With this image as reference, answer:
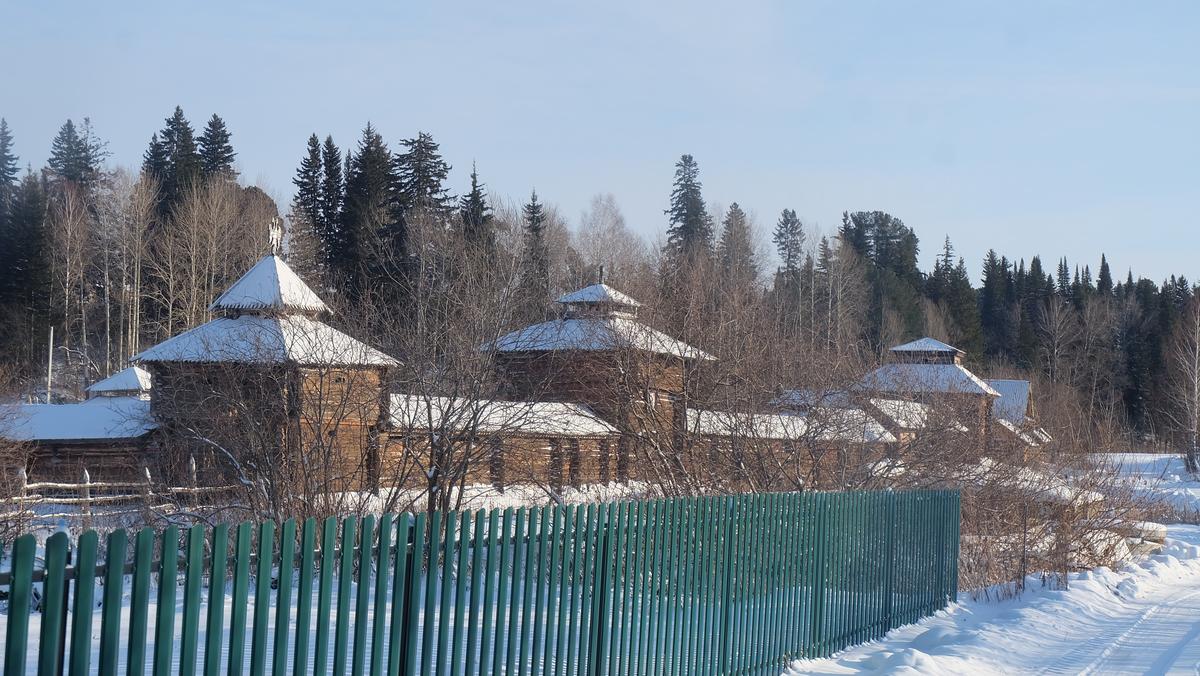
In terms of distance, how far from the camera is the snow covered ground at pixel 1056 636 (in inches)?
378

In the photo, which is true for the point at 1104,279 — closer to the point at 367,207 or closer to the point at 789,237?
the point at 789,237

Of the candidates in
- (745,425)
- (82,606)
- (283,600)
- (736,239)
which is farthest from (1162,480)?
(736,239)

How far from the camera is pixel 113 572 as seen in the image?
12.4 ft

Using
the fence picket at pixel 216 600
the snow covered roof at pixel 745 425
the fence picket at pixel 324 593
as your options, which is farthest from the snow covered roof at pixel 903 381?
the fence picket at pixel 216 600

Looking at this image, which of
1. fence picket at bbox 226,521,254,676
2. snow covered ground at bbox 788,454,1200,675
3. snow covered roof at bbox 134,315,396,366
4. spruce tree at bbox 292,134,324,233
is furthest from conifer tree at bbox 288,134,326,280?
fence picket at bbox 226,521,254,676

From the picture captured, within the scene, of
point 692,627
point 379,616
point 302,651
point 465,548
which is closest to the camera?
point 302,651

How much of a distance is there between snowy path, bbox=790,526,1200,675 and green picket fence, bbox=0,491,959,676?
0.49 m

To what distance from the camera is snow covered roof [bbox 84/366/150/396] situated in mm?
42438

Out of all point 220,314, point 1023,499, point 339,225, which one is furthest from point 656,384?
point 339,225

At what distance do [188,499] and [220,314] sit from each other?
1466 centimetres

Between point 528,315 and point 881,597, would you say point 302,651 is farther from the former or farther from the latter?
point 528,315

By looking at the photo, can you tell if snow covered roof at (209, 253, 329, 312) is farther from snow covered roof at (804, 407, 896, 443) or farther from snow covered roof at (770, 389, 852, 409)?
snow covered roof at (804, 407, 896, 443)

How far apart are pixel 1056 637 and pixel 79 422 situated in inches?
1195

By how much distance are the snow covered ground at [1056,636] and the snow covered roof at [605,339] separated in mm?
6155
